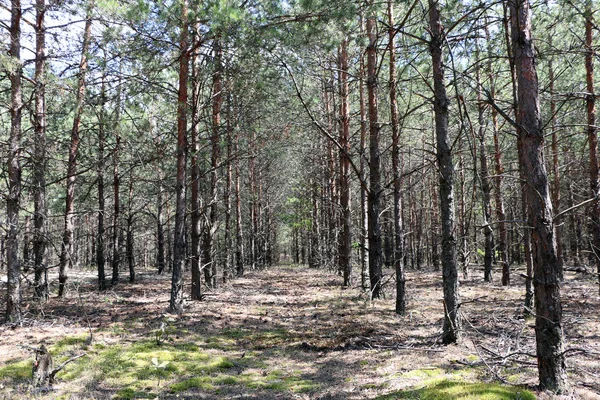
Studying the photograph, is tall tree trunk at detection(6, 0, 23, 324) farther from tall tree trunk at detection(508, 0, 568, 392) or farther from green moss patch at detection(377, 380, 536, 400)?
tall tree trunk at detection(508, 0, 568, 392)

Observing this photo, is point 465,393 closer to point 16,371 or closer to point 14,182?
point 16,371

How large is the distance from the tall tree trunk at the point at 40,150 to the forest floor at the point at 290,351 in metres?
1.53

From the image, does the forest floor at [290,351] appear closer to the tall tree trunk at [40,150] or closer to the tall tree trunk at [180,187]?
the tall tree trunk at [180,187]

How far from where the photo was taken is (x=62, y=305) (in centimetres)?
1145

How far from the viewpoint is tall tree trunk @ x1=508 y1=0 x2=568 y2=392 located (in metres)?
3.69

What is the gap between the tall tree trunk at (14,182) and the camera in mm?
8133

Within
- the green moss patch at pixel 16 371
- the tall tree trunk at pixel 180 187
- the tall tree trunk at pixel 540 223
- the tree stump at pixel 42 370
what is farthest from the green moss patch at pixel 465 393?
the tall tree trunk at pixel 180 187

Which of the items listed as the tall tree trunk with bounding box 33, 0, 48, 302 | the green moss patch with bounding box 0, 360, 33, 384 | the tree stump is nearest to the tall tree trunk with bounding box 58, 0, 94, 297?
the tall tree trunk with bounding box 33, 0, 48, 302

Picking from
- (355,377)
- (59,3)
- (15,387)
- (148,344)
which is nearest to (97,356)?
(148,344)

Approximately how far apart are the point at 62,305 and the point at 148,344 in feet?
19.3

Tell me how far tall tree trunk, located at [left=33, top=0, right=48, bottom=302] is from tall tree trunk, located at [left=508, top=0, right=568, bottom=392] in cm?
804

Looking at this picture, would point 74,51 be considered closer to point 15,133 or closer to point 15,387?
point 15,133

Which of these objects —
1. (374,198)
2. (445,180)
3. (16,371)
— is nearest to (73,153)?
(16,371)

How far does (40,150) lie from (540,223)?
9.81 meters
